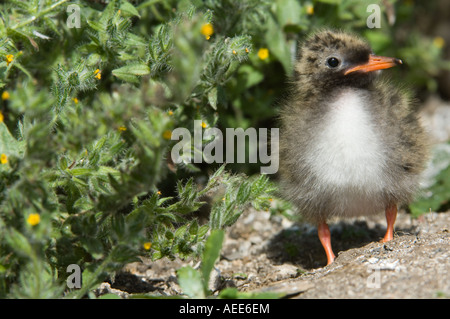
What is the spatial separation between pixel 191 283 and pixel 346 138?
4.35 feet

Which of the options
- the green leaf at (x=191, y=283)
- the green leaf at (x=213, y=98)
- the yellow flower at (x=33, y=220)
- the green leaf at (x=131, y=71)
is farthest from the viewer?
the green leaf at (x=213, y=98)

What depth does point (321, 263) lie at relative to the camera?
4.14 meters

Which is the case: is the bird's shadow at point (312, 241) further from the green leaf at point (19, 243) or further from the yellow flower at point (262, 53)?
the green leaf at point (19, 243)

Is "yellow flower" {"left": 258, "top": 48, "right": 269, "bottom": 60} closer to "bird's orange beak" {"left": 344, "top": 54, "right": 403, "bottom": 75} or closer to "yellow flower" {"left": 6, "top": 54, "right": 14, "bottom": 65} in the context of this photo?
"bird's orange beak" {"left": 344, "top": 54, "right": 403, "bottom": 75}

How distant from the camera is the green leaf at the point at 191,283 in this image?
283 centimetres

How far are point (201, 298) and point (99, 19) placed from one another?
201 cm

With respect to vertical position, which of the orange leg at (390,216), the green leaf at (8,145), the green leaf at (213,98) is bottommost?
the orange leg at (390,216)

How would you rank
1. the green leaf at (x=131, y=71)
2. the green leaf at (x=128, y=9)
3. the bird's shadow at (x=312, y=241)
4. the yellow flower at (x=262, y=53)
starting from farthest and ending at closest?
the yellow flower at (x=262, y=53) → the bird's shadow at (x=312, y=241) → the green leaf at (x=128, y=9) → the green leaf at (x=131, y=71)

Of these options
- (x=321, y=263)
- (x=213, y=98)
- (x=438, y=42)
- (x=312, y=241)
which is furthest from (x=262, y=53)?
(x=438, y=42)

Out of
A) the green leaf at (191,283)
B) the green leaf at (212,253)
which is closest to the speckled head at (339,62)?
the green leaf at (212,253)

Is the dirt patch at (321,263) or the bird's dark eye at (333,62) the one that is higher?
the bird's dark eye at (333,62)

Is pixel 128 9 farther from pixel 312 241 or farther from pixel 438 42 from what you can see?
pixel 438 42

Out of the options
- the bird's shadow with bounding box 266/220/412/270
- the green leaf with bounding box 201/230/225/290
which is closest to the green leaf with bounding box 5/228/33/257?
the green leaf with bounding box 201/230/225/290
